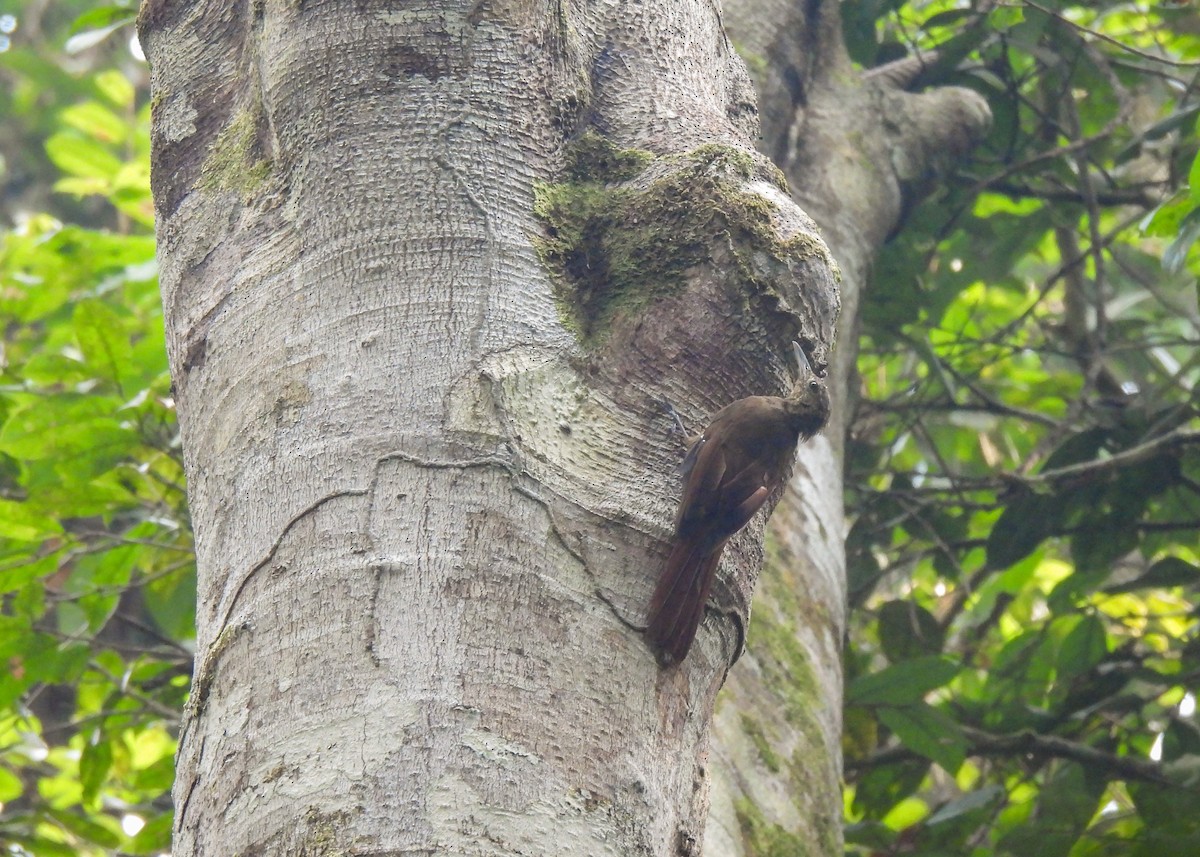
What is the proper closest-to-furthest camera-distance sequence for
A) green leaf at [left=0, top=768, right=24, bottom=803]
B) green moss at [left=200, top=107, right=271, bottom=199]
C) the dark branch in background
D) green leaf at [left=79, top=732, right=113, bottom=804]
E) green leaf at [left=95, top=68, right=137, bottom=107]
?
green moss at [left=200, top=107, right=271, bottom=199] → the dark branch in background → green leaf at [left=79, top=732, right=113, bottom=804] → green leaf at [left=0, top=768, right=24, bottom=803] → green leaf at [left=95, top=68, right=137, bottom=107]

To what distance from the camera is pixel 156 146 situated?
191cm

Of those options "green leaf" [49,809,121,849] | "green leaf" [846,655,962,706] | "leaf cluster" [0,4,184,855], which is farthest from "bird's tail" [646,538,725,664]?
"green leaf" [49,809,121,849]

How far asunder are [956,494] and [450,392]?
260 centimetres

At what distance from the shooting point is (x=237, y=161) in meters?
1.79

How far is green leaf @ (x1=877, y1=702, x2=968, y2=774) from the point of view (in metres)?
3.02

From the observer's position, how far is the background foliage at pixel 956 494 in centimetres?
307

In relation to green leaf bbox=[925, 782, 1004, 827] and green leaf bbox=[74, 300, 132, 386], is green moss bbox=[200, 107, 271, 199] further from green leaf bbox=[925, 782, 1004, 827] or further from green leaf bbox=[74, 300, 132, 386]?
green leaf bbox=[925, 782, 1004, 827]

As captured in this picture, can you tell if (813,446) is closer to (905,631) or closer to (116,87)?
(905,631)

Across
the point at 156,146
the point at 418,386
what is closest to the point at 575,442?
the point at 418,386

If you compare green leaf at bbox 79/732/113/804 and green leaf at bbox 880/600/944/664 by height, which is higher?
green leaf at bbox 880/600/944/664

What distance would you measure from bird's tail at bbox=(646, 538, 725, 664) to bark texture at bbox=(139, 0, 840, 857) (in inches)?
0.9

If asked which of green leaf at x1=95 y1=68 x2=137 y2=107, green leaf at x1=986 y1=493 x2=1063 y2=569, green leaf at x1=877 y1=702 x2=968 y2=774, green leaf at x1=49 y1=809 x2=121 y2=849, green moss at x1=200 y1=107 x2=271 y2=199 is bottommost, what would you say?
green leaf at x1=49 y1=809 x2=121 y2=849

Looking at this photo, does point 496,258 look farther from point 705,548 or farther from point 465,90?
point 705,548

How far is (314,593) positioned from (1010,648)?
9.72ft
